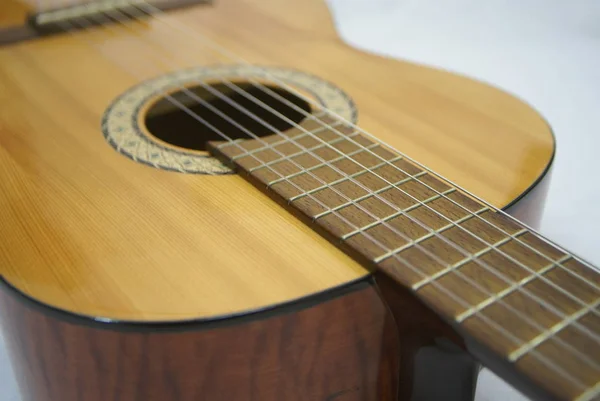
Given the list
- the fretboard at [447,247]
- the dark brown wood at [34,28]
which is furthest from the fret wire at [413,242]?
the dark brown wood at [34,28]

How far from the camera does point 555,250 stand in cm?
50

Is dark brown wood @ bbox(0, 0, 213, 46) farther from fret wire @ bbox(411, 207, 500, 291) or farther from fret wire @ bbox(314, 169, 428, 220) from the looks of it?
fret wire @ bbox(411, 207, 500, 291)

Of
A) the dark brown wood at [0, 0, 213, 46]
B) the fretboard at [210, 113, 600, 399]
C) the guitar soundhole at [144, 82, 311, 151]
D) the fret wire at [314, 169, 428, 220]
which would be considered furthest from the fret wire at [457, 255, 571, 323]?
the dark brown wood at [0, 0, 213, 46]

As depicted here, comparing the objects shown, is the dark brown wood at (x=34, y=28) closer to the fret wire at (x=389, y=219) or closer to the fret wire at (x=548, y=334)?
the fret wire at (x=389, y=219)

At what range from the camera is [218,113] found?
81cm

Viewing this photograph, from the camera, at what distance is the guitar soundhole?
82 cm

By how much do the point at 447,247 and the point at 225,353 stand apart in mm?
189

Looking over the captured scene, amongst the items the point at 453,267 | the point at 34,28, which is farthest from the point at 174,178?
the point at 34,28

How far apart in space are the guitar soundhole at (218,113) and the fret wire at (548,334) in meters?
0.43

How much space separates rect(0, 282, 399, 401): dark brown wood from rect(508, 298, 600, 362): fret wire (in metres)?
0.12

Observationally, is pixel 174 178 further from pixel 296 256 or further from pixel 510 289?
pixel 510 289

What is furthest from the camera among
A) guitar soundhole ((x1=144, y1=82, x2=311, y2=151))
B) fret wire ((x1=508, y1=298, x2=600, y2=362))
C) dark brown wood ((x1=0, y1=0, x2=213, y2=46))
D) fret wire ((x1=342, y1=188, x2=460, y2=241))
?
dark brown wood ((x1=0, y1=0, x2=213, y2=46))

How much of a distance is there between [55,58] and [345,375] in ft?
2.11

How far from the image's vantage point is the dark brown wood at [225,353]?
18.8 inches
